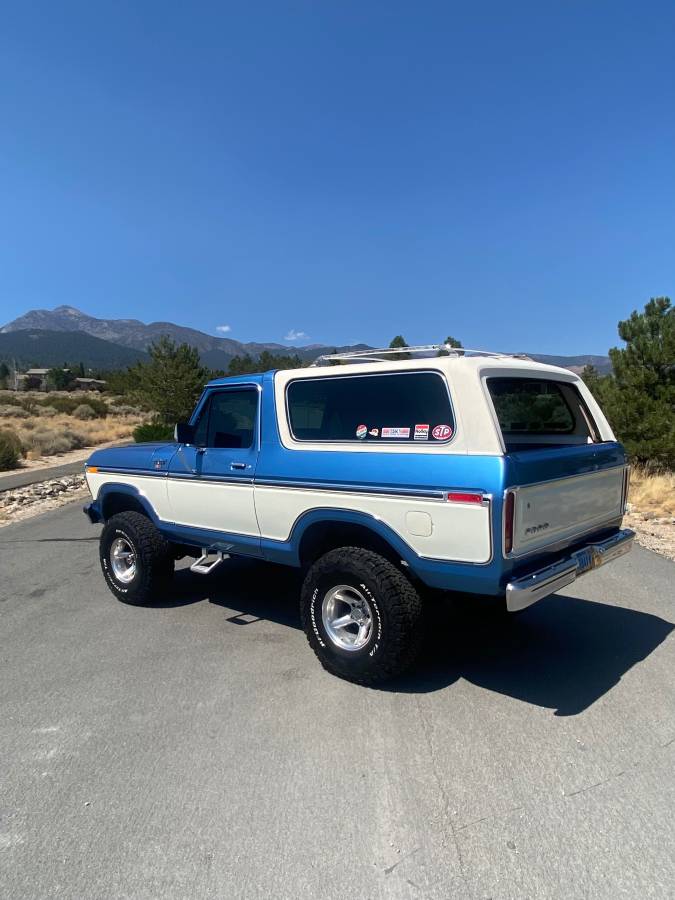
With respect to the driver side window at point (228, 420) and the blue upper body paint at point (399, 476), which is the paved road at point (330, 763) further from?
the driver side window at point (228, 420)

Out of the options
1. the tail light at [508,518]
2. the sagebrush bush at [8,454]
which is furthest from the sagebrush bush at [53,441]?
the tail light at [508,518]

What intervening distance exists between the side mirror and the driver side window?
76mm

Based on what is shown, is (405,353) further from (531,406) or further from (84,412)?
(84,412)

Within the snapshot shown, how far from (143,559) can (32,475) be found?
14.3 metres

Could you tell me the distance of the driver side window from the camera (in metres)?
4.90

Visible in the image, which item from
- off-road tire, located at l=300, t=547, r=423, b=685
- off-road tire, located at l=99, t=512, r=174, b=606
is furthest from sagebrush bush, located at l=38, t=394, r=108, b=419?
off-road tire, located at l=300, t=547, r=423, b=685

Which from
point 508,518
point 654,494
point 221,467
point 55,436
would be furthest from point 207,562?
point 55,436

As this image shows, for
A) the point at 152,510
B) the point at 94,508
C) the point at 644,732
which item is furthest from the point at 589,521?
the point at 94,508

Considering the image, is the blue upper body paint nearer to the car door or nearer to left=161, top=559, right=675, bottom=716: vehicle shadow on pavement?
the car door

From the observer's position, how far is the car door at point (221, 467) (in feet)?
15.7

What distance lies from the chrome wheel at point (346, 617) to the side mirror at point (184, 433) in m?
2.01

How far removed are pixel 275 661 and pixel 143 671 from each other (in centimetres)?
94

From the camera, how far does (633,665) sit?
13.9 feet

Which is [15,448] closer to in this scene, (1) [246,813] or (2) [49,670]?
(2) [49,670]
